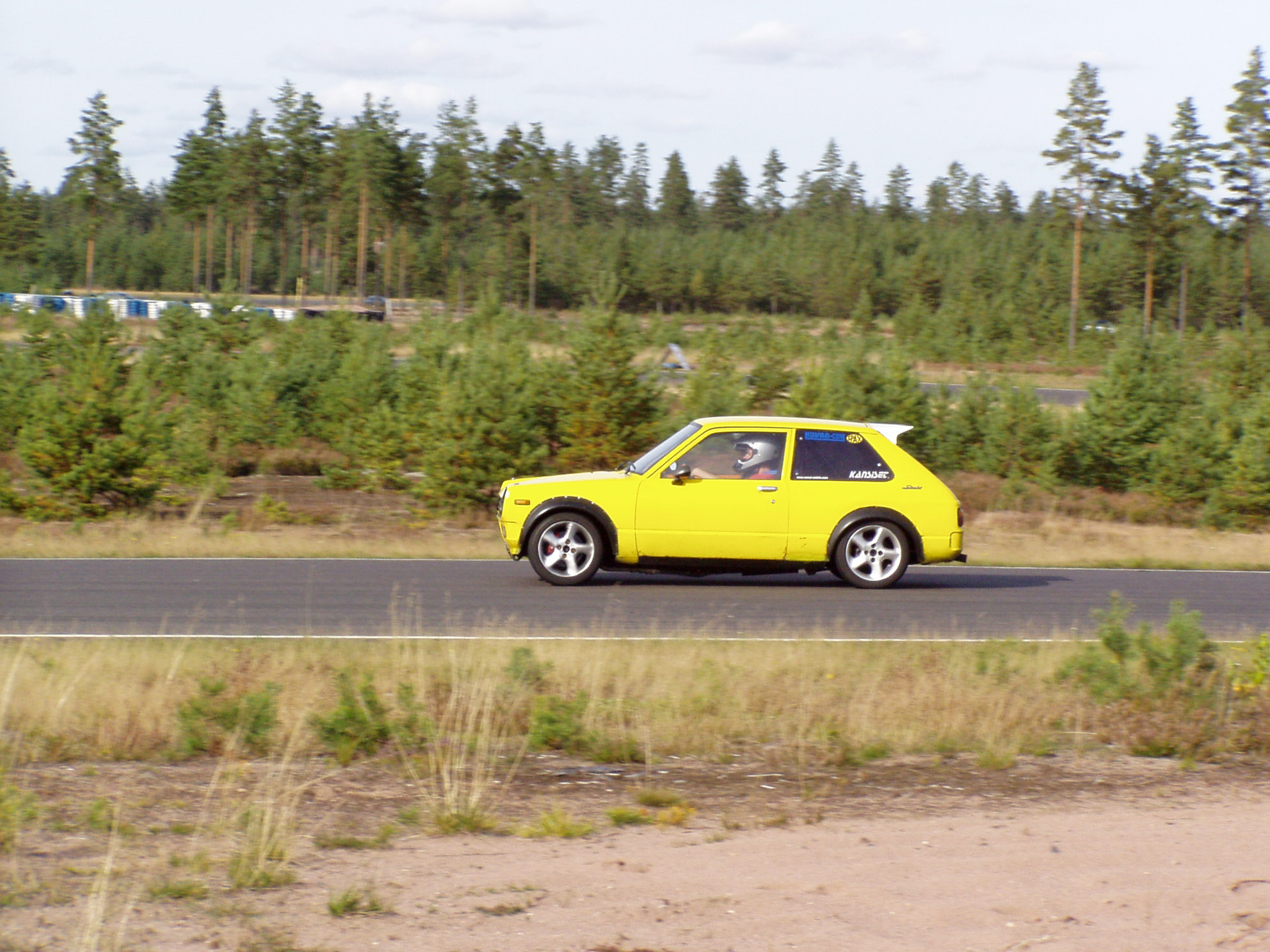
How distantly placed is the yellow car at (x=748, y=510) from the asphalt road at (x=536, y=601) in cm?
36

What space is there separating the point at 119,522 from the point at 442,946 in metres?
18.6

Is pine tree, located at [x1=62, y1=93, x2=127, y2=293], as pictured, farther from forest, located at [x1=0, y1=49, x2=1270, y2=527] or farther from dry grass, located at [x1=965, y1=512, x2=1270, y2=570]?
dry grass, located at [x1=965, y1=512, x2=1270, y2=570]

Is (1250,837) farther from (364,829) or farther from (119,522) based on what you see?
(119,522)

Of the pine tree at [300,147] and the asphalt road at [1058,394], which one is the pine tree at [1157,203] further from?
the pine tree at [300,147]

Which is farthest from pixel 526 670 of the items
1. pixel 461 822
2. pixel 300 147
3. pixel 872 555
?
pixel 300 147

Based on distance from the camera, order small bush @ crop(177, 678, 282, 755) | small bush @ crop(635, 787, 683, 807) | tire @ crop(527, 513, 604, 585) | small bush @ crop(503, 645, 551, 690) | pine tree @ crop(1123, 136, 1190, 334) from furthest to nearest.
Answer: pine tree @ crop(1123, 136, 1190, 334) < tire @ crop(527, 513, 604, 585) < small bush @ crop(503, 645, 551, 690) < small bush @ crop(177, 678, 282, 755) < small bush @ crop(635, 787, 683, 807)

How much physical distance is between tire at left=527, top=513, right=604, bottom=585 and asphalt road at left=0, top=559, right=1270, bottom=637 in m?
0.19

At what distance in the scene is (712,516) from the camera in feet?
43.1

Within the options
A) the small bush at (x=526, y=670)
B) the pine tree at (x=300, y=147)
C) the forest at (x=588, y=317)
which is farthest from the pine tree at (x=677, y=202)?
the small bush at (x=526, y=670)

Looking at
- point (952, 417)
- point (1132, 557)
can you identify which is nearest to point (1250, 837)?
point (1132, 557)

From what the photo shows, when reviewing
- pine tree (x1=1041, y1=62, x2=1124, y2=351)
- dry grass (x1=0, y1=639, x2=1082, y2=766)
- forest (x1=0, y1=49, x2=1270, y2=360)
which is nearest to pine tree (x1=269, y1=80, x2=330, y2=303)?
forest (x1=0, y1=49, x2=1270, y2=360)

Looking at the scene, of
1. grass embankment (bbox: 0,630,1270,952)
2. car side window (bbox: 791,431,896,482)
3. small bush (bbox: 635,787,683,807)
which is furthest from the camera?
car side window (bbox: 791,431,896,482)

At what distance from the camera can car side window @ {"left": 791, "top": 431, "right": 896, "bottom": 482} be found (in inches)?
526

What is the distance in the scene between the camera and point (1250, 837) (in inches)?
240
